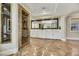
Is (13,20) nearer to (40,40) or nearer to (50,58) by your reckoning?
→ (40,40)

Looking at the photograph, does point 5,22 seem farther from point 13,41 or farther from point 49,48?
point 49,48

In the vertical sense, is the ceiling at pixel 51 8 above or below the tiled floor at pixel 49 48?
above

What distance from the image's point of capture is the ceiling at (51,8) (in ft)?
11.2

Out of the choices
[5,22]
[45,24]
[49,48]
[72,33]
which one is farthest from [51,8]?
[5,22]

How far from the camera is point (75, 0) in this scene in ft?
10.3

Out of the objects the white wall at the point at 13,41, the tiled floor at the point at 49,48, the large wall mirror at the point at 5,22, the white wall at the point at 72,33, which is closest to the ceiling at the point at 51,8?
the white wall at the point at 72,33

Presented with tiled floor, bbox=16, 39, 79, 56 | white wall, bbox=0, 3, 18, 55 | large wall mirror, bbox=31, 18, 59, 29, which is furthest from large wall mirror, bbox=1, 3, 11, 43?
large wall mirror, bbox=31, 18, 59, 29

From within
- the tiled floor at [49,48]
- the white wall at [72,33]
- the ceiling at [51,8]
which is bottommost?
the tiled floor at [49,48]

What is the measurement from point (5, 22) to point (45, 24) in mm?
1094

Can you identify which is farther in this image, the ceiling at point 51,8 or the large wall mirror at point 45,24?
the large wall mirror at point 45,24

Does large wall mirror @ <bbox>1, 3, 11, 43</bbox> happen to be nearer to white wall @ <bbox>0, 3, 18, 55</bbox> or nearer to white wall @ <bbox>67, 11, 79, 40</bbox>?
white wall @ <bbox>0, 3, 18, 55</bbox>

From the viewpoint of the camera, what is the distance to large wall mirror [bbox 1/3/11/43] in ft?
11.2

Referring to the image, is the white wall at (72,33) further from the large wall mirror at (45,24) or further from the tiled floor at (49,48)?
the large wall mirror at (45,24)

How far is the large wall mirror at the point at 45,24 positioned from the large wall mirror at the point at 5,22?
0.64 m
